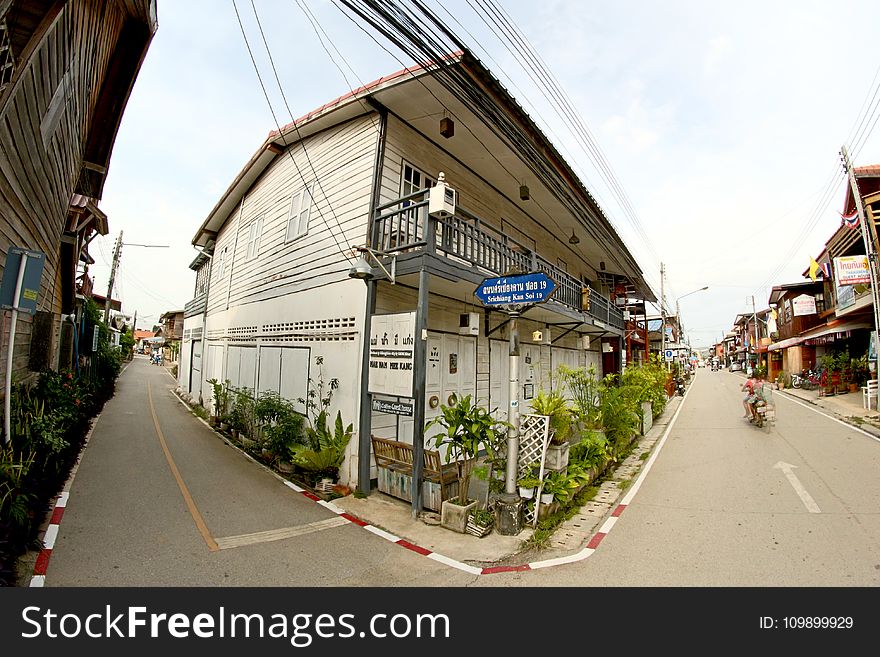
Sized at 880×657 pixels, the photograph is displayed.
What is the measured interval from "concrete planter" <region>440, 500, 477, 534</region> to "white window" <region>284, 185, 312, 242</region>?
705 centimetres

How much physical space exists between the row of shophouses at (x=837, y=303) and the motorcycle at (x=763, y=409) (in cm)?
721

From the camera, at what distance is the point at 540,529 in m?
5.46

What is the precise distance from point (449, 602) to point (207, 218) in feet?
58.7

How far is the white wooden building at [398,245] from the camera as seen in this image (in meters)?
7.12

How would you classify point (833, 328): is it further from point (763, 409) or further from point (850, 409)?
point (763, 409)

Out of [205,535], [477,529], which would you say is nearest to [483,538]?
[477,529]

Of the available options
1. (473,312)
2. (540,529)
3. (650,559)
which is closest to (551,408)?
(540,529)

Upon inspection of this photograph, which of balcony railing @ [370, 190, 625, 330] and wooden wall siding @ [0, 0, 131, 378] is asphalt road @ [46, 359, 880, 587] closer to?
wooden wall siding @ [0, 0, 131, 378]

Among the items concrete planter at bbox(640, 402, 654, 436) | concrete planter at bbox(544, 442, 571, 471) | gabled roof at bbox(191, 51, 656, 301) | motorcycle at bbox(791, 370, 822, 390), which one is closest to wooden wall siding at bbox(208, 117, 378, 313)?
gabled roof at bbox(191, 51, 656, 301)

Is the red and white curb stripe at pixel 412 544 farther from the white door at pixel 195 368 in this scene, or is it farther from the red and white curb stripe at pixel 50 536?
the white door at pixel 195 368

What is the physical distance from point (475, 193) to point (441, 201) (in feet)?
15.8

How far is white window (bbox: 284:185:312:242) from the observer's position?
9.85 meters

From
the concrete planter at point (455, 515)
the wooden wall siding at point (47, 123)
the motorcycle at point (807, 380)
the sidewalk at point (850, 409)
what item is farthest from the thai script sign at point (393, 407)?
the motorcycle at point (807, 380)

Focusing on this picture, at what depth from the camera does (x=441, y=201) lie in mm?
6324
